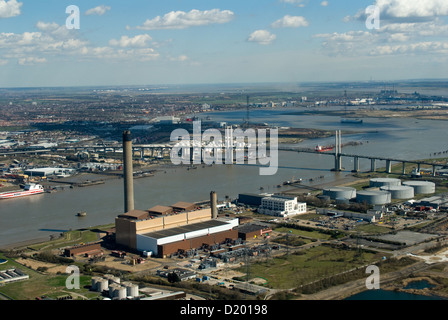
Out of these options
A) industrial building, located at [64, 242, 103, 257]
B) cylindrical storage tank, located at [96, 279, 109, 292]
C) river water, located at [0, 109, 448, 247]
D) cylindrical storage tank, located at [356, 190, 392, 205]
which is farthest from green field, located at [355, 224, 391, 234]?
cylindrical storage tank, located at [96, 279, 109, 292]

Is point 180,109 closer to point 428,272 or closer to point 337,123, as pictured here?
point 337,123

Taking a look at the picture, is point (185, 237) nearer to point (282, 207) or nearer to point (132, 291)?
point (132, 291)

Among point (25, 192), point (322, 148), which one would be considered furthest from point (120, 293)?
point (322, 148)

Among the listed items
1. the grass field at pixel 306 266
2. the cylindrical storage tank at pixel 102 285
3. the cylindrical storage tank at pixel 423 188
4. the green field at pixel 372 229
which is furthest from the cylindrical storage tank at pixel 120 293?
the cylindrical storage tank at pixel 423 188

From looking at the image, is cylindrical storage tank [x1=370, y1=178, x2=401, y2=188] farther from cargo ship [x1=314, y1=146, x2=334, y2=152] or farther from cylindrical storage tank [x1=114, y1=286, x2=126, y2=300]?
cylindrical storage tank [x1=114, y1=286, x2=126, y2=300]

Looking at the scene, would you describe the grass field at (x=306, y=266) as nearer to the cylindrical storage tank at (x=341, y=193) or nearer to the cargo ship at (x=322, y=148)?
the cylindrical storage tank at (x=341, y=193)
